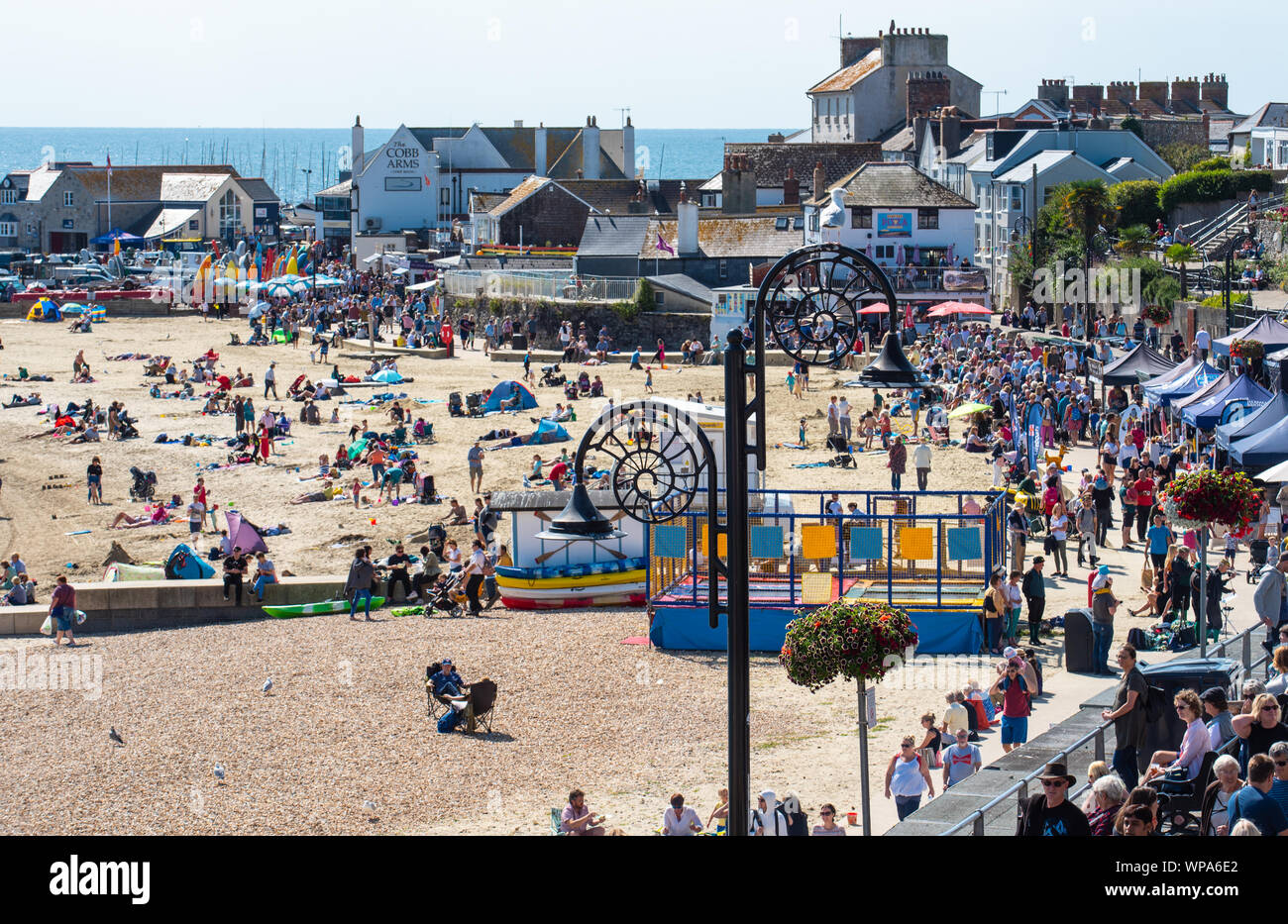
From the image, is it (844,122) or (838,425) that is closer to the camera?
(838,425)

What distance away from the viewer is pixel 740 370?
21.1 ft

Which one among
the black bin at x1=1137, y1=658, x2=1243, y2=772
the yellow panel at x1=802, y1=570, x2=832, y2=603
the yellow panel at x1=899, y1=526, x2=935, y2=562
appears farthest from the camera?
the yellow panel at x1=802, y1=570, x2=832, y2=603

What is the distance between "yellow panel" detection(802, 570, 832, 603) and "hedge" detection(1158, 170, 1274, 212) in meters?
37.2

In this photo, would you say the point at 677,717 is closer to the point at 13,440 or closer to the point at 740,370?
the point at 740,370

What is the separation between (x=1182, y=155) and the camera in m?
61.8

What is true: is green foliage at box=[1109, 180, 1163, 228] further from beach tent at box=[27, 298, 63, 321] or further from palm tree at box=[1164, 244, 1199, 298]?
beach tent at box=[27, 298, 63, 321]

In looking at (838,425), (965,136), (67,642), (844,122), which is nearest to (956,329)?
(838,425)

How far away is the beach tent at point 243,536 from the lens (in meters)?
22.8

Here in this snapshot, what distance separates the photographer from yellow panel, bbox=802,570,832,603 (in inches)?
682

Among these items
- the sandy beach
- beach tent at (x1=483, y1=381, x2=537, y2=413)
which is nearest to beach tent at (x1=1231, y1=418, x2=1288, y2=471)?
the sandy beach

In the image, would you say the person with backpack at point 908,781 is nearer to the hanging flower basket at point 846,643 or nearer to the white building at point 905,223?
the hanging flower basket at point 846,643

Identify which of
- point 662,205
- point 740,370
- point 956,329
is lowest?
point 740,370

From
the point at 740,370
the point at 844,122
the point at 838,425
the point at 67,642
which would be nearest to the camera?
the point at 740,370
